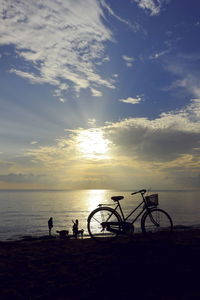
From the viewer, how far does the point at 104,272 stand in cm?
639

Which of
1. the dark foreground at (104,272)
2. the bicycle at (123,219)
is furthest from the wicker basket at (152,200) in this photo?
the dark foreground at (104,272)

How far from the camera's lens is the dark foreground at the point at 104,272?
524 cm

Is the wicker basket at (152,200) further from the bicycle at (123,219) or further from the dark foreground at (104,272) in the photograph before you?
the dark foreground at (104,272)

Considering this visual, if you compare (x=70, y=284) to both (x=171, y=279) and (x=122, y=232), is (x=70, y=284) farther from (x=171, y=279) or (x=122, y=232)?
(x=122, y=232)

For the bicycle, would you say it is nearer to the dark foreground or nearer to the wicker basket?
the wicker basket

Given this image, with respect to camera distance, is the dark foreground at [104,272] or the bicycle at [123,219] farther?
the bicycle at [123,219]

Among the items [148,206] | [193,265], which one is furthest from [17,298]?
[148,206]

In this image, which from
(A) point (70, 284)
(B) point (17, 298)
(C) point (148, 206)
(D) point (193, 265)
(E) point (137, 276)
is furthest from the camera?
(C) point (148, 206)

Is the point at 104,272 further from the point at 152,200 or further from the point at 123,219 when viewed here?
the point at 152,200

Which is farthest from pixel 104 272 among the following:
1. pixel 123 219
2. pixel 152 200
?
pixel 152 200

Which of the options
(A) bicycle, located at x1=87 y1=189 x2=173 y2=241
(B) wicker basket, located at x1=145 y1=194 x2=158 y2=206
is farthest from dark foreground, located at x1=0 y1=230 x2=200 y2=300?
(B) wicker basket, located at x1=145 y1=194 x2=158 y2=206

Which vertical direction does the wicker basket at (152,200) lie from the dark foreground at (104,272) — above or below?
A: above

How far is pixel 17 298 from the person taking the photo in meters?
5.11

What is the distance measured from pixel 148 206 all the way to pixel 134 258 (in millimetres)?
2637
